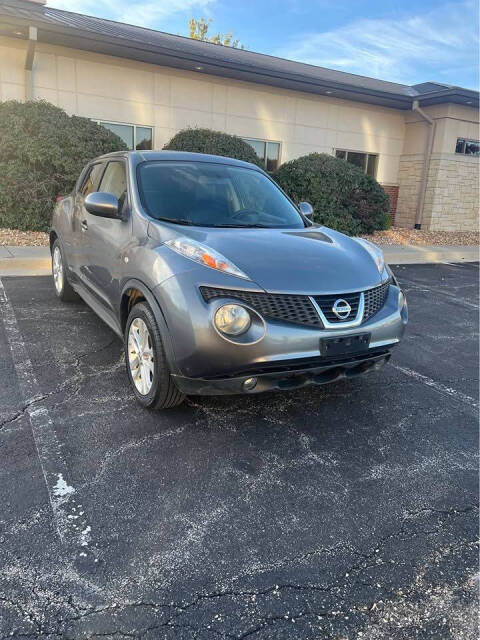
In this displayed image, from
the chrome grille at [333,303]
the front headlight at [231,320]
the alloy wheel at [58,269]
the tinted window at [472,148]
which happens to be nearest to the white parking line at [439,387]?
the chrome grille at [333,303]

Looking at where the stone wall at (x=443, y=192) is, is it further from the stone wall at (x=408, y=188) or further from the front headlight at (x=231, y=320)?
the front headlight at (x=231, y=320)

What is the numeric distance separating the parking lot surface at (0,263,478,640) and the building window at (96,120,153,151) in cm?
991

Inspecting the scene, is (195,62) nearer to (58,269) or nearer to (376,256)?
(58,269)

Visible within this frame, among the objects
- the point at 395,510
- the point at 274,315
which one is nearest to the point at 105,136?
the point at 274,315

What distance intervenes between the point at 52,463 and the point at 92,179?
3.15m

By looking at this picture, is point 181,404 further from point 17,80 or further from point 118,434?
point 17,80

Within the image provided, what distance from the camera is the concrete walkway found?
780 centimetres

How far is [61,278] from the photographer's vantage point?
19.0 ft

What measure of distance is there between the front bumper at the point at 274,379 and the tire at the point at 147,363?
→ 0.17 meters

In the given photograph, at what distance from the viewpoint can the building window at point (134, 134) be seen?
12656 mm

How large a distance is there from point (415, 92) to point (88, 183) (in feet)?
53.5

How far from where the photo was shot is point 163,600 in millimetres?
1974

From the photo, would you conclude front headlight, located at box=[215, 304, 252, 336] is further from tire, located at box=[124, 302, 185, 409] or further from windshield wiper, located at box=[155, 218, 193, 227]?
windshield wiper, located at box=[155, 218, 193, 227]

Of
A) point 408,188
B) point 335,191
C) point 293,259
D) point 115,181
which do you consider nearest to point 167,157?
point 115,181
